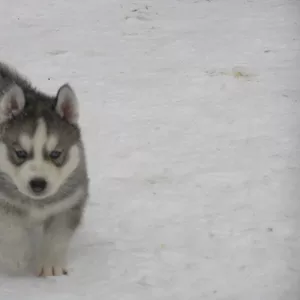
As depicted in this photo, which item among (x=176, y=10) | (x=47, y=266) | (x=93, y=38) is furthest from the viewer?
(x=176, y=10)

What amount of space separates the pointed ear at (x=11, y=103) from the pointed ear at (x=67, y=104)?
0.16 m

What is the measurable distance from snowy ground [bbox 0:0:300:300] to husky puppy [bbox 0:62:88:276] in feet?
0.58

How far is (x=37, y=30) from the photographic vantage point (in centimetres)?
599

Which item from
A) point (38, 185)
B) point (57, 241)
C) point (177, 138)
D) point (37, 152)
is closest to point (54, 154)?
point (37, 152)

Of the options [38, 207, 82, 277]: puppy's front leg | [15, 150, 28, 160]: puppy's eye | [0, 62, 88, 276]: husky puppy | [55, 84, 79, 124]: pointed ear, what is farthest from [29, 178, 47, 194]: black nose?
[55, 84, 79, 124]: pointed ear

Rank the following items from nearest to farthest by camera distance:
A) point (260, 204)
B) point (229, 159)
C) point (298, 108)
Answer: point (260, 204) < point (229, 159) < point (298, 108)

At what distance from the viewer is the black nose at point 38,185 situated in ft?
9.13

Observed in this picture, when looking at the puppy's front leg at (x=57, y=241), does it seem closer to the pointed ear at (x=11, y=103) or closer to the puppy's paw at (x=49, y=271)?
the puppy's paw at (x=49, y=271)

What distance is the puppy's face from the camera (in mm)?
2811

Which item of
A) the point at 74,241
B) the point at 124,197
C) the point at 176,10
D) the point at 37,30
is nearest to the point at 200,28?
the point at 176,10

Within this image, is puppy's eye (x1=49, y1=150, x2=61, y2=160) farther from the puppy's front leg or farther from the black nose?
the puppy's front leg

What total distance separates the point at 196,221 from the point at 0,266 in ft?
3.33

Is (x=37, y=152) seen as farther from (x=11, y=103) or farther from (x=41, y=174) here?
(x=11, y=103)

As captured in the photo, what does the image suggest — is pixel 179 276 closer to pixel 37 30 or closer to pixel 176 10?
pixel 37 30
